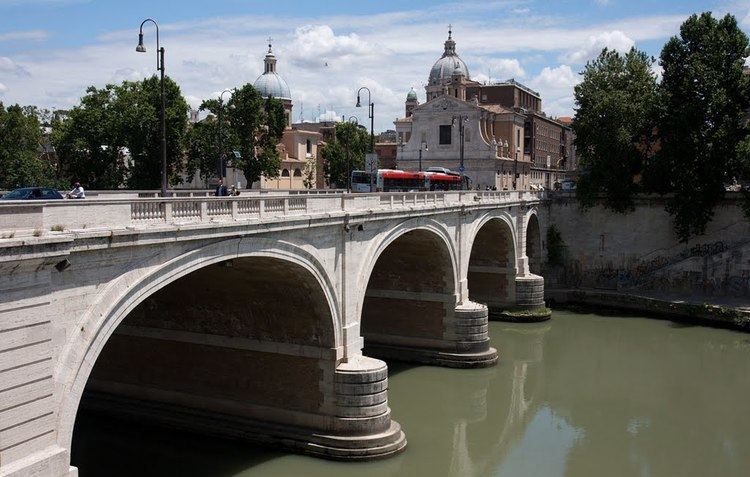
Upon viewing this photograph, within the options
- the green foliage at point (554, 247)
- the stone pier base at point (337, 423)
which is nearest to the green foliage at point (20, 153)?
the stone pier base at point (337, 423)

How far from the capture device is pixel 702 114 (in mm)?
36312

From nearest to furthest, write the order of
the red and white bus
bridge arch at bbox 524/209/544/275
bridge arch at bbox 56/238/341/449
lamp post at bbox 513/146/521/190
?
bridge arch at bbox 56/238/341/449
the red and white bus
bridge arch at bbox 524/209/544/275
lamp post at bbox 513/146/521/190

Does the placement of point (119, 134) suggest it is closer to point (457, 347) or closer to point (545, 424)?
point (457, 347)

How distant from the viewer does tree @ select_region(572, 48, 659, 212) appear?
38562 mm

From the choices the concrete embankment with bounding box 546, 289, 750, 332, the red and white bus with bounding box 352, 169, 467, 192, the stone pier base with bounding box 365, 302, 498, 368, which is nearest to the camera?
the stone pier base with bounding box 365, 302, 498, 368

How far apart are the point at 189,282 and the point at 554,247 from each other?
88.1 ft

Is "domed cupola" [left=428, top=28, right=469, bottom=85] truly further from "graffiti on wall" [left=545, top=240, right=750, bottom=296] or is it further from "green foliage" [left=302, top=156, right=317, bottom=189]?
"graffiti on wall" [left=545, top=240, right=750, bottom=296]

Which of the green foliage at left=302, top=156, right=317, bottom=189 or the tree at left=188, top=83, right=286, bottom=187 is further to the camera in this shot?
the green foliage at left=302, top=156, right=317, bottom=189

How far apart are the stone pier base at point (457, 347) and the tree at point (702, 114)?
53.7 ft

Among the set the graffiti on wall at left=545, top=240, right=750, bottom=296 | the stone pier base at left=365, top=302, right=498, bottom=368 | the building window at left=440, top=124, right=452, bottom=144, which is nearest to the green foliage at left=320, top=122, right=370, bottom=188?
the building window at left=440, top=124, right=452, bottom=144

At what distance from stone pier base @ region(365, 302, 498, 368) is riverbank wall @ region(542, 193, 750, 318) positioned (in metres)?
13.3

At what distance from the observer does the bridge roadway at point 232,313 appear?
956cm

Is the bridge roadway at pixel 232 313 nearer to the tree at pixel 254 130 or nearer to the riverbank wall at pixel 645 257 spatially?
the riverbank wall at pixel 645 257

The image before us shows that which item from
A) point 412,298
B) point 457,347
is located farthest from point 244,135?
point 457,347
